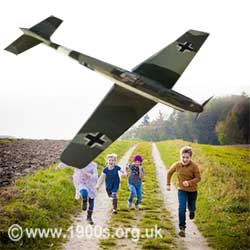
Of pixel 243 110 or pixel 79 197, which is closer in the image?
pixel 79 197

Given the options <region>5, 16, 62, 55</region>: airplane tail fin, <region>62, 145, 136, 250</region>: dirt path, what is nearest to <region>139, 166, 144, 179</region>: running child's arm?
<region>62, 145, 136, 250</region>: dirt path

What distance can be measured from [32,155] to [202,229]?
1.07m

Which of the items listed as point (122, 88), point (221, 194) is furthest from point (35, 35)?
point (221, 194)

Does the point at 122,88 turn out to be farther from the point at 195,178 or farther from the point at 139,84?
the point at 195,178

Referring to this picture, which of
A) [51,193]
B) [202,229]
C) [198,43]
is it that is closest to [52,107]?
[51,193]

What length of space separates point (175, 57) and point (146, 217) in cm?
92

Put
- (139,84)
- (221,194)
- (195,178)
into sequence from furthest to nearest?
1. (221,194)
2. (195,178)
3. (139,84)

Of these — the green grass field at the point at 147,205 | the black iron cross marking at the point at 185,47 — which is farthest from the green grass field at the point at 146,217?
the black iron cross marking at the point at 185,47

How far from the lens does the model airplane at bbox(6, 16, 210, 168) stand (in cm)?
259

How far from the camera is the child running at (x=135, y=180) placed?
2.71 m

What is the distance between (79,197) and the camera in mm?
2691

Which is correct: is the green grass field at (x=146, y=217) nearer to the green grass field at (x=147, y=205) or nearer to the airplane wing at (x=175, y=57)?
the green grass field at (x=147, y=205)

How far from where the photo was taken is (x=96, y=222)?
2.70 m

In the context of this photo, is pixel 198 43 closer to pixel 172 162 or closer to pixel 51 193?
pixel 172 162
